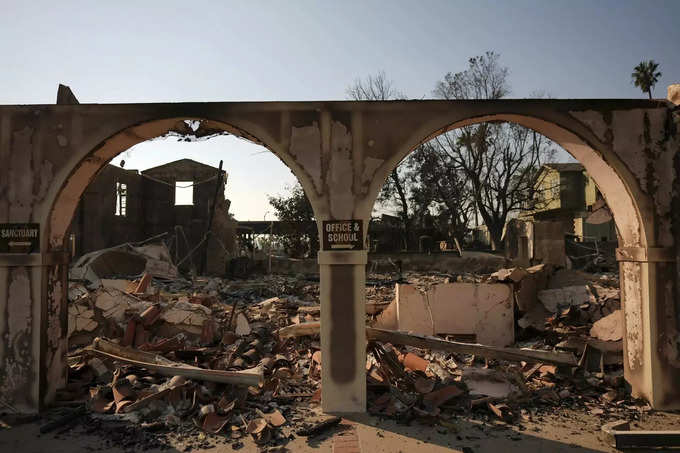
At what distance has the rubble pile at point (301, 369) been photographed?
5.46 metres

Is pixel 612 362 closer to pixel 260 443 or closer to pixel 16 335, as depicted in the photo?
pixel 260 443

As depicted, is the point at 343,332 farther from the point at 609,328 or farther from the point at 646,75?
the point at 646,75

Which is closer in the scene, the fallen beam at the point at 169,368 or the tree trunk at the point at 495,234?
the fallen beam at the point at 169,368

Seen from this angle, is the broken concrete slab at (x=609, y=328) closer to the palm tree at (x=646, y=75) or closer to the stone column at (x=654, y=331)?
the stone column at (x=654, y=331)

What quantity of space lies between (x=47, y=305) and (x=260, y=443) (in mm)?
3611

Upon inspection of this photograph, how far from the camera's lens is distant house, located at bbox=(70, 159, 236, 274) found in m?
21.6

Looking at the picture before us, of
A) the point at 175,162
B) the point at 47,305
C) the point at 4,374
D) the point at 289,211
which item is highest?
the point at 175,162

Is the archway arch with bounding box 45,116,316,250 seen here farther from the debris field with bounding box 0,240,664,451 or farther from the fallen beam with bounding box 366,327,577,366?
the fallen beam with bounding box 366,327,577,366

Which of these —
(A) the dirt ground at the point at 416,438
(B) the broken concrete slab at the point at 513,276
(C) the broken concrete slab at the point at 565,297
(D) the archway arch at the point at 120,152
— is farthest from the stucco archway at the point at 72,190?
(C) the broken concrete slab at the point at 565,297

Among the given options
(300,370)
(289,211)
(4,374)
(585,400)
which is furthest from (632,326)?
(289,211)

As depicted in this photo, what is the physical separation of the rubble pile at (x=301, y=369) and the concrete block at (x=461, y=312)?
1.84 feet

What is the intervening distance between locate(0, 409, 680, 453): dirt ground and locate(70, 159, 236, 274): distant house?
16891 mm

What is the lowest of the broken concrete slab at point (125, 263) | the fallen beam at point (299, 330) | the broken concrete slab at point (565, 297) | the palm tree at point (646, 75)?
the fallen beam at point (299, 330)

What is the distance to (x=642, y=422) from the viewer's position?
523 centimetres
